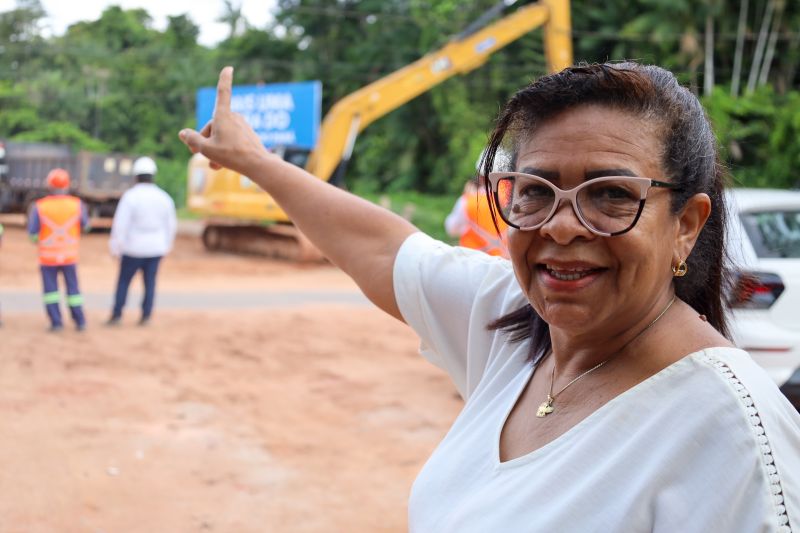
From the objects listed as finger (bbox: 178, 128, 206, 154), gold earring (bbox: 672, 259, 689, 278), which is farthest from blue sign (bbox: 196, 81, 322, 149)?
gold earring (bbox: 672, 259, 689, 278)

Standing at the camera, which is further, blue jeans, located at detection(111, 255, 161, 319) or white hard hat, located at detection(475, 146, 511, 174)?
blue jeans, located at detection(111, 255, 161, 319)

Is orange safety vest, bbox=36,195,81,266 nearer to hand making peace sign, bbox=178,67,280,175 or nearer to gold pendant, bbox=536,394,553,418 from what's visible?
hand making peace sign, bbox=178,67,280,175

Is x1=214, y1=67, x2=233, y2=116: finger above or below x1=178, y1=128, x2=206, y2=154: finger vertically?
above

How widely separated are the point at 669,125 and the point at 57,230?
9.66 m

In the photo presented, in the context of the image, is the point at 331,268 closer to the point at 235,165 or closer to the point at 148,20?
the point at 235,165

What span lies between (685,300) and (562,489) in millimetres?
494

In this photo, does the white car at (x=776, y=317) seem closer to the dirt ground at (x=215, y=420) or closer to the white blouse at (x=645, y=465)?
the dirt ground at (x=215, y=420)

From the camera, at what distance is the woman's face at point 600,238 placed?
1515mm

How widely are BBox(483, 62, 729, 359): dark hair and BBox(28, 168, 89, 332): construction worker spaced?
364 inches

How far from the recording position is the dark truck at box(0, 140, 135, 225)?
80.4ft

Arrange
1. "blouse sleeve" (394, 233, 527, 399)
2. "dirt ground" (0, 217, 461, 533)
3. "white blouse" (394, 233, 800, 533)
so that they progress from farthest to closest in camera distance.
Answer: "dirt ground" (0, 217, 461, 533) < "blouse sleeve" (394, 233, 527, 399) < "white blouse" (394, 233, 800, 533)

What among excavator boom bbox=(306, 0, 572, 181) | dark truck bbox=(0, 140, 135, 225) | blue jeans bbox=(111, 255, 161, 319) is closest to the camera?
blue jeans bbox=(111, 255, 161, 319)

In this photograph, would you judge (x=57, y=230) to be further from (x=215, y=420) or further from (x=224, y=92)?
(x=224, y=92)

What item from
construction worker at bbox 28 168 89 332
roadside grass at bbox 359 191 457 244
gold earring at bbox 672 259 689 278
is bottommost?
roadside grass at bbox 359 191 457 244
